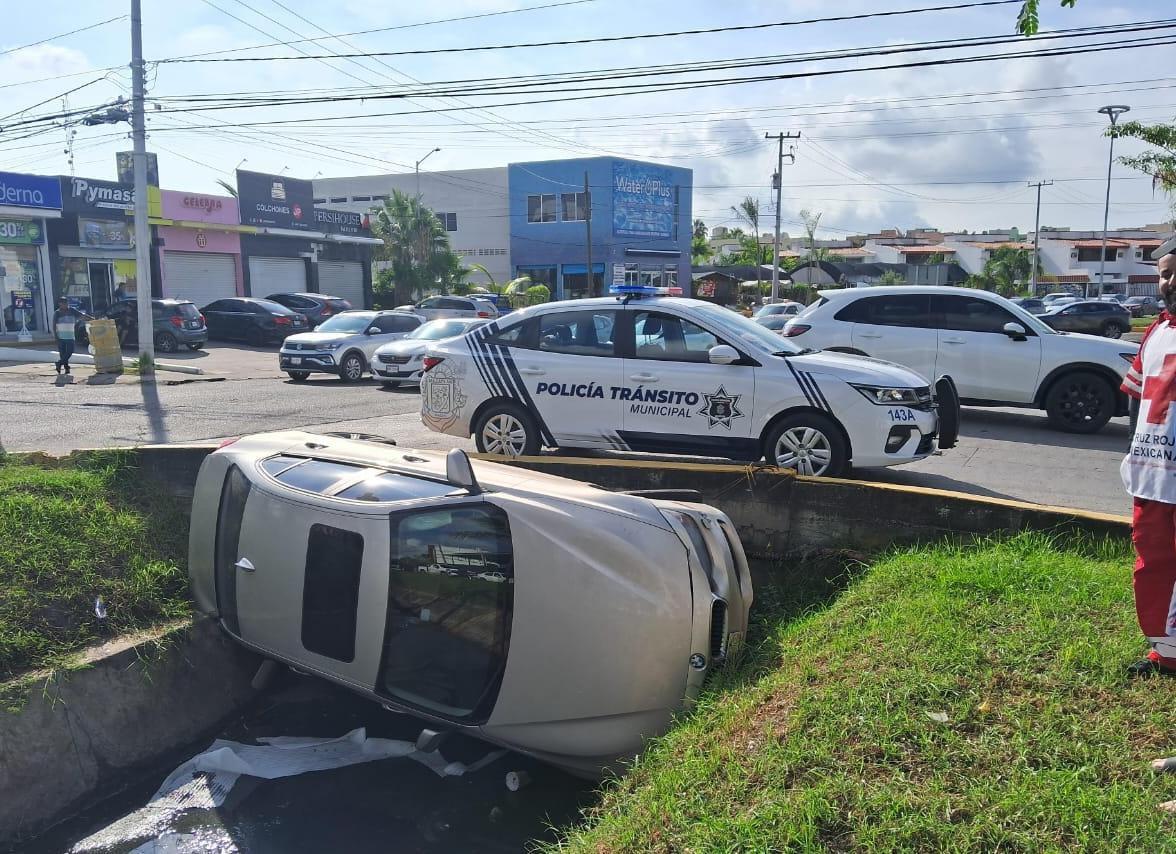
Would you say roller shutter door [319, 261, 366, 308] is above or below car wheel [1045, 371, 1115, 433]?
above

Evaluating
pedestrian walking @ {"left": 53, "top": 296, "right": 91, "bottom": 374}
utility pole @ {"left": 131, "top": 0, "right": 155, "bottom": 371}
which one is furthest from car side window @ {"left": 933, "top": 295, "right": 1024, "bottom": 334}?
pedestrian walking @ {"left": 53, "top": 296, "right": 91, "bottom": 374}

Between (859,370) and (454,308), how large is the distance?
2329 cm

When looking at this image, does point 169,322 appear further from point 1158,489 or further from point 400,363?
point 1158,489

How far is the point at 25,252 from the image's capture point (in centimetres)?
2752

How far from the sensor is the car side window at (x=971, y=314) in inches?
456

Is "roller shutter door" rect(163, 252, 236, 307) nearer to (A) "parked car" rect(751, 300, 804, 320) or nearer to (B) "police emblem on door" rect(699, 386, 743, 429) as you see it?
(A) "parked car" rect(751, 300, 804, 320)

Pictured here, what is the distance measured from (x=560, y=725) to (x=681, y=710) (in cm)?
57

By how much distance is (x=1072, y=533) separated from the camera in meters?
5.61

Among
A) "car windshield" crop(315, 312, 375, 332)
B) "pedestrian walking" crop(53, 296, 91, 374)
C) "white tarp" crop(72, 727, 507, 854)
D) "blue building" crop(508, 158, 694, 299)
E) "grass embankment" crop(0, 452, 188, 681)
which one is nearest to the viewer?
"white tarp" crop(72, 727, 507, 854)

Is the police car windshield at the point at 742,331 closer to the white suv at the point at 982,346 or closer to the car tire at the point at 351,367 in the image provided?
the white suv at the point at 982,346

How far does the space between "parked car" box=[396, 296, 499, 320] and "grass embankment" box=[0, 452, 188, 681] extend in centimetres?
2078

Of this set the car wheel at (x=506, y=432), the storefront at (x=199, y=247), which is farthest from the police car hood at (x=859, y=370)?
the storefront at (x=199, y=247)

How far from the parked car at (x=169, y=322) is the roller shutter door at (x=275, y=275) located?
927 centimetres

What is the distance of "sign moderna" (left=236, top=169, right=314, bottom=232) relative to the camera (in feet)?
112
